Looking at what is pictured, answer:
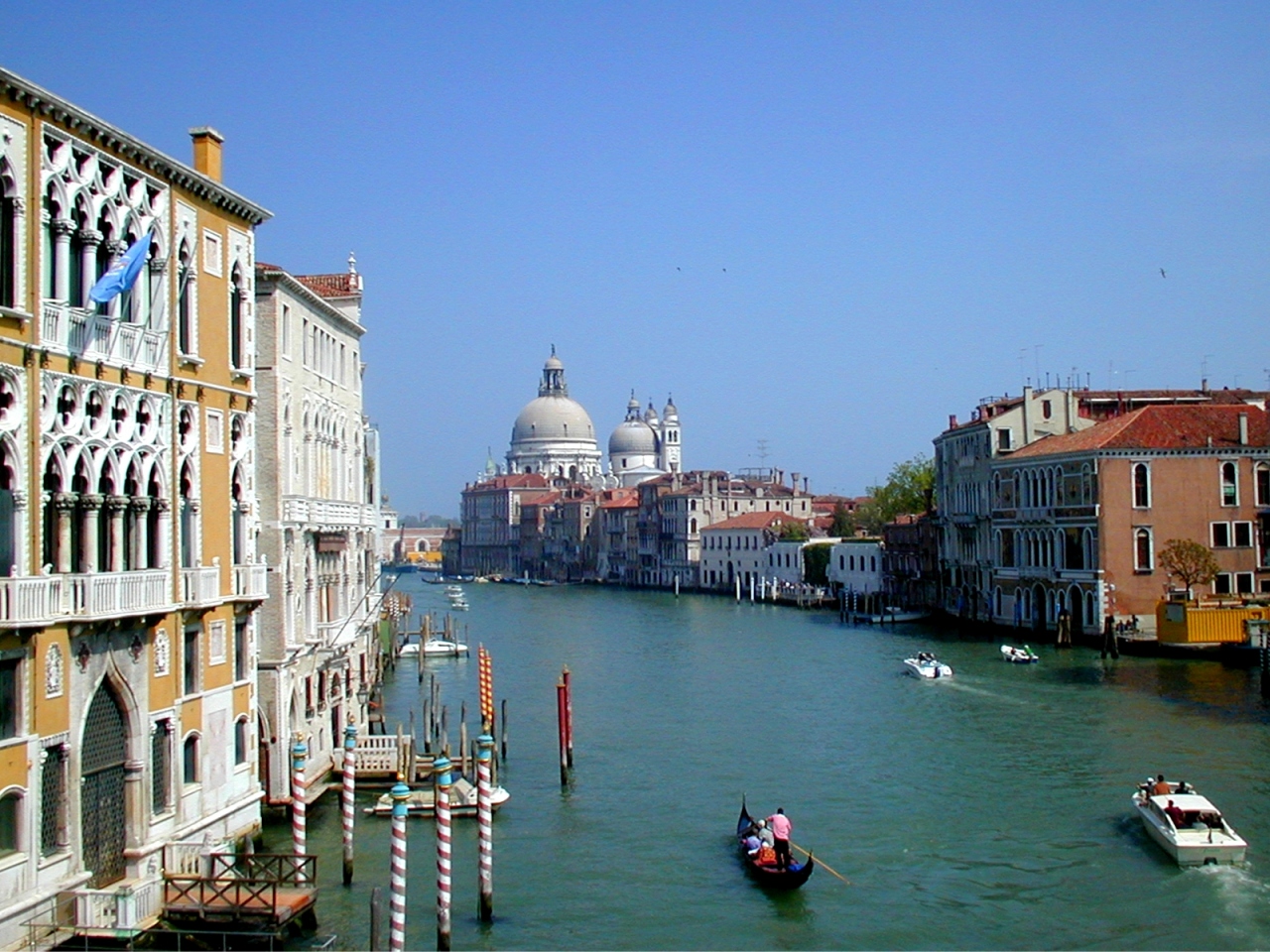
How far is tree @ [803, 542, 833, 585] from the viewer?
50.9 metres

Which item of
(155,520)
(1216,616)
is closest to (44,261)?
(155,520)

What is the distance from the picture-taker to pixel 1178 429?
29.0 meters

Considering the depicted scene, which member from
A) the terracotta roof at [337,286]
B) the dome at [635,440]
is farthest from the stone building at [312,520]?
the dome at [635,440]

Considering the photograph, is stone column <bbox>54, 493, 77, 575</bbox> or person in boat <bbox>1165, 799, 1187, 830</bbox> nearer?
stone column <bbox>54, 493, 77, 575</bbox>

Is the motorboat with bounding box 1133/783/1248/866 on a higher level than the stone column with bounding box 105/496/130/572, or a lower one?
lower

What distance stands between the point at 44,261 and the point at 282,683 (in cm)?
581

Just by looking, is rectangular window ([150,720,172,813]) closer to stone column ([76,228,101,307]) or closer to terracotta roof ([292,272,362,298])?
stone column ([76,228,101,307])

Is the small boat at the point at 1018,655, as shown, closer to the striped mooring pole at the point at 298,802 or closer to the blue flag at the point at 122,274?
the striped mooring pole at the point at 298,802

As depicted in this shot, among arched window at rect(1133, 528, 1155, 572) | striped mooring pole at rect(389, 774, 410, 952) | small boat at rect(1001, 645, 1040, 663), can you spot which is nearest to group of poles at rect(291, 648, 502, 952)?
striped mooring pole at rect(389, 774, 410, 952)

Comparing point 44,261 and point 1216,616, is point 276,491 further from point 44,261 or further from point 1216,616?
point 1216,616

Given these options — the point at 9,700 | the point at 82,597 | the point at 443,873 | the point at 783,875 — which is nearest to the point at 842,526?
the point at 783,875

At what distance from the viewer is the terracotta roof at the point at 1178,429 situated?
28.5 meters

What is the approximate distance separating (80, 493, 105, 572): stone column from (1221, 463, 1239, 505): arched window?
24153 mm

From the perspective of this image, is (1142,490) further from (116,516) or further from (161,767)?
(116,516)
